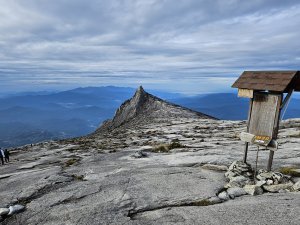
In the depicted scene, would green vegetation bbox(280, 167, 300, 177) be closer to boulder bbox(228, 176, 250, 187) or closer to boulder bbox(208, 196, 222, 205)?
boulder bbox(228, 176, 250, 187)

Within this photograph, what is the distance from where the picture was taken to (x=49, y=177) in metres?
22.4

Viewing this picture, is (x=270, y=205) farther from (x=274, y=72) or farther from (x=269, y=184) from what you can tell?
(x=274, y=72)

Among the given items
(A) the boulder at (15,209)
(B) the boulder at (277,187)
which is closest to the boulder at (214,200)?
(B) the boulder at (277,187)

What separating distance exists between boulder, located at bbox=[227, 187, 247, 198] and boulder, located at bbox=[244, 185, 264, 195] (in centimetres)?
25

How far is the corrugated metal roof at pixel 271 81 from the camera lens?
18.0 metres

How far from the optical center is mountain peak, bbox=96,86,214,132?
81.5 meters

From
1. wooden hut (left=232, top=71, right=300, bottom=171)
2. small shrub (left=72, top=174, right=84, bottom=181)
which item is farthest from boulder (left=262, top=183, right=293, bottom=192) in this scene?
small shrub (left=72, top=174, right=84, bottom=181)

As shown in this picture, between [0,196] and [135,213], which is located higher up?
[135,213]

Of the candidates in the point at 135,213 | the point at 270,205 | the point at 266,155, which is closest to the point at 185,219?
the point at 135,213

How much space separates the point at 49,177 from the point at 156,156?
10.4 m

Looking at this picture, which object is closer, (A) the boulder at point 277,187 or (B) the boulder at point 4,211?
(B) the boulder at point 4,211

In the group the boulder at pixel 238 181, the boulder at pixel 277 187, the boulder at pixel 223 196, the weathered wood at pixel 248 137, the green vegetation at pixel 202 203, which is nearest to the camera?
the green vegetation at pixel 202 203

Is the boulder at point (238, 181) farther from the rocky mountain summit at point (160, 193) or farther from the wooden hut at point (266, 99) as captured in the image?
the wooden hut at point (266, 99)

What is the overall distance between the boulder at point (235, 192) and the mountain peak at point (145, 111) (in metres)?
60.5
